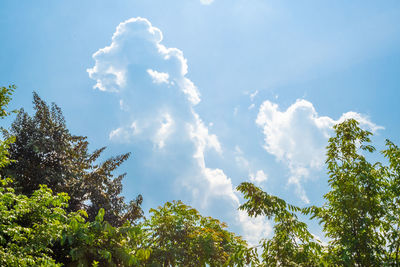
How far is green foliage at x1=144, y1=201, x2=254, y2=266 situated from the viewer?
366 inches

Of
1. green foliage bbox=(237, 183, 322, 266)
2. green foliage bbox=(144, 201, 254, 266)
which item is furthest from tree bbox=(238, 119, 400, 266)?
green foliage bbox=(144, 201, 254, 266)

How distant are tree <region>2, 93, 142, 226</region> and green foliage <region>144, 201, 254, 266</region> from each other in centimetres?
946

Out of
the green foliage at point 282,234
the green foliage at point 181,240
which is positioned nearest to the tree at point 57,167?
the green foliage at point 181,240

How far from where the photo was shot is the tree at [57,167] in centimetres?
1694

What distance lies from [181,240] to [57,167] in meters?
11.5

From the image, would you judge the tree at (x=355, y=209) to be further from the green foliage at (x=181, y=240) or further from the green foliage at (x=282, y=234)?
the green foliage at (x=181, y=240)

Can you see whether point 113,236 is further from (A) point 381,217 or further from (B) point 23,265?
(A) point 381,217

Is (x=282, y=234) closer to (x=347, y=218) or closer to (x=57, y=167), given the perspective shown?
(x=347, y=218)

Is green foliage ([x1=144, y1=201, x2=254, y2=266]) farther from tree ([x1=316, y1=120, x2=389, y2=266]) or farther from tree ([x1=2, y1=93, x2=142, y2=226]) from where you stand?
tree ([x1=2, y1=93, x2=142, y2=226])

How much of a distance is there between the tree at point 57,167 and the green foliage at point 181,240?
9.46 metres

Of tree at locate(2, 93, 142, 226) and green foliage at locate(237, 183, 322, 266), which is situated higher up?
tree at locate(2, 93, 142, 226)

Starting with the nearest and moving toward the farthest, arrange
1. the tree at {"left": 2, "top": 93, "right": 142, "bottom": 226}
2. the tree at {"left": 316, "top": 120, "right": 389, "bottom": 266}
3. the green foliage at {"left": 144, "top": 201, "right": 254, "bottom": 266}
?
the tree at {"left": 316, "top": 120, "right": 389, "bottom": 266}
the green foliage at {"left": 144, "top": 201, "right": 254, "bottom": 266}
the tree at {"left": 2, "top": 93, "right": 142, "bottom": 226}

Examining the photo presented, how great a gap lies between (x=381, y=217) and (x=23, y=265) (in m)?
8.08

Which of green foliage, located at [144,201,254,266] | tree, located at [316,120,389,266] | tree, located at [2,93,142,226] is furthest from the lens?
tree, located at [2,93,142,226]
